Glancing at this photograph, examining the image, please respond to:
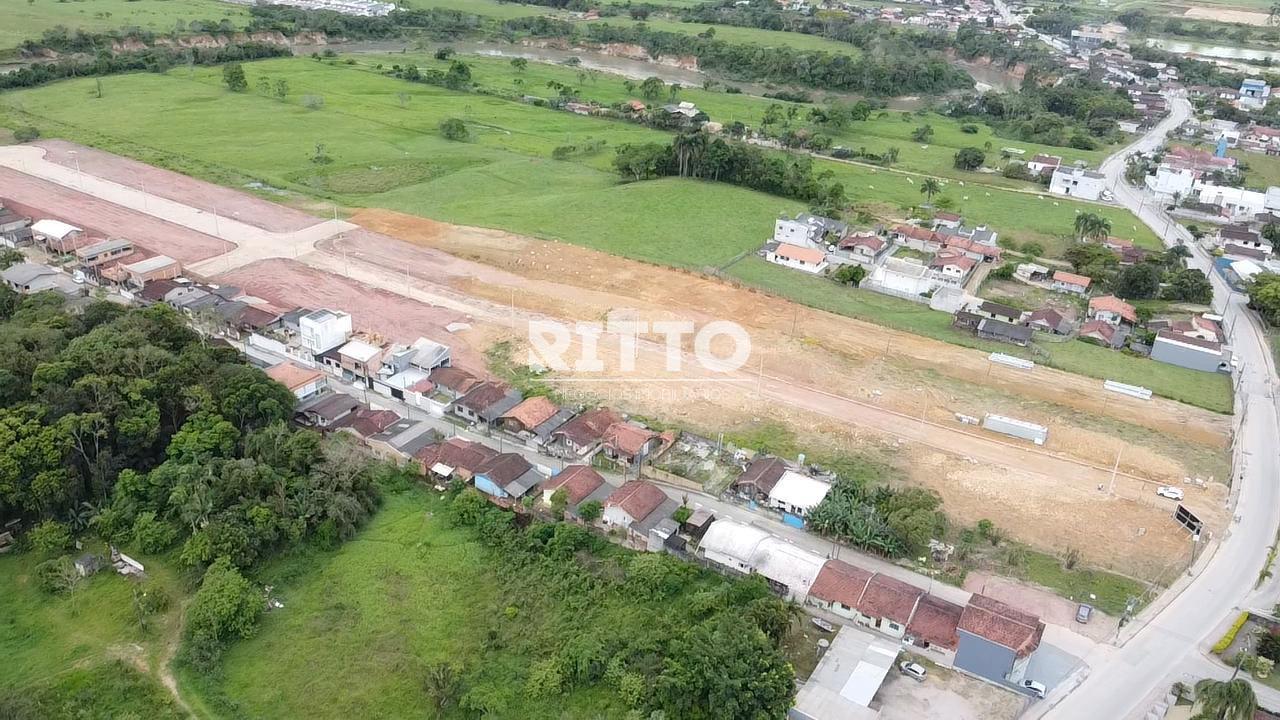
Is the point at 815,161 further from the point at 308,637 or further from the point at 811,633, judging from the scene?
the point at 308,637

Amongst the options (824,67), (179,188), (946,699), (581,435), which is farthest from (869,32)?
(946,699)

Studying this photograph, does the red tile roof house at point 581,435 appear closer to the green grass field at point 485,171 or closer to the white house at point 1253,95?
the green grass field at point 485,171

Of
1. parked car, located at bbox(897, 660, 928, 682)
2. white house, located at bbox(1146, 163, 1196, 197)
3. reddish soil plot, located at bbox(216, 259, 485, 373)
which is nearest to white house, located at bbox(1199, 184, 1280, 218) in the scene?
white house, located at bbox(1146, 163, 1196, 197)

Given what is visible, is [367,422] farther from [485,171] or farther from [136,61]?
[136,61]

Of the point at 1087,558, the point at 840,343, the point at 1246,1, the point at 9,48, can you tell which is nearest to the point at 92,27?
the point at 9,48

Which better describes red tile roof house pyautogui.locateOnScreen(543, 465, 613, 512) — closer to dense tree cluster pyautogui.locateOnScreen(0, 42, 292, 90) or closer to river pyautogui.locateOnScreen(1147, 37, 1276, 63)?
dense tree cluster pyautogui.locateOnScreen(0, 42, 292, 90)

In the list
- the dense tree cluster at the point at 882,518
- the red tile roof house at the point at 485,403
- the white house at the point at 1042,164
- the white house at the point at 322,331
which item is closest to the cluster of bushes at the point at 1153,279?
the white house at the point at 1042,164
